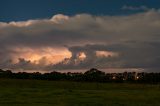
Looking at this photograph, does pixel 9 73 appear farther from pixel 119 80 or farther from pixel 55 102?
pixel 55 102

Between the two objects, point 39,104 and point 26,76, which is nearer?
point 39,104

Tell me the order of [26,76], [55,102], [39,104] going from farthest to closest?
[26,76], [55,102], [39,104]

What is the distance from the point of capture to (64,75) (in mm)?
172750

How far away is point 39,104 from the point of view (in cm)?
4847

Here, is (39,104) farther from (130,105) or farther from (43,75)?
(43,75)

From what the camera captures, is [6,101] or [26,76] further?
[26,76]

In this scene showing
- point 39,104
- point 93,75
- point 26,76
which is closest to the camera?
point 39,104

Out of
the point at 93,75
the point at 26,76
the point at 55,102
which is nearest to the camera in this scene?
the point at 55,102

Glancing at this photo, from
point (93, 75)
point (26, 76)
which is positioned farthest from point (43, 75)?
point (93, 75)

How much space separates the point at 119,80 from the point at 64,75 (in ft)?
75.6

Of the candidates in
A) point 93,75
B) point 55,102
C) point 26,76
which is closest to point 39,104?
point 55,102

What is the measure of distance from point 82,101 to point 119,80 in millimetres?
118473

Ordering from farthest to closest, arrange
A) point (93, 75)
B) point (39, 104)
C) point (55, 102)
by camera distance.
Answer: point (93, 75) < point (55, 102) < point (39, 104)

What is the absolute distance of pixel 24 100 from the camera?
174ft
